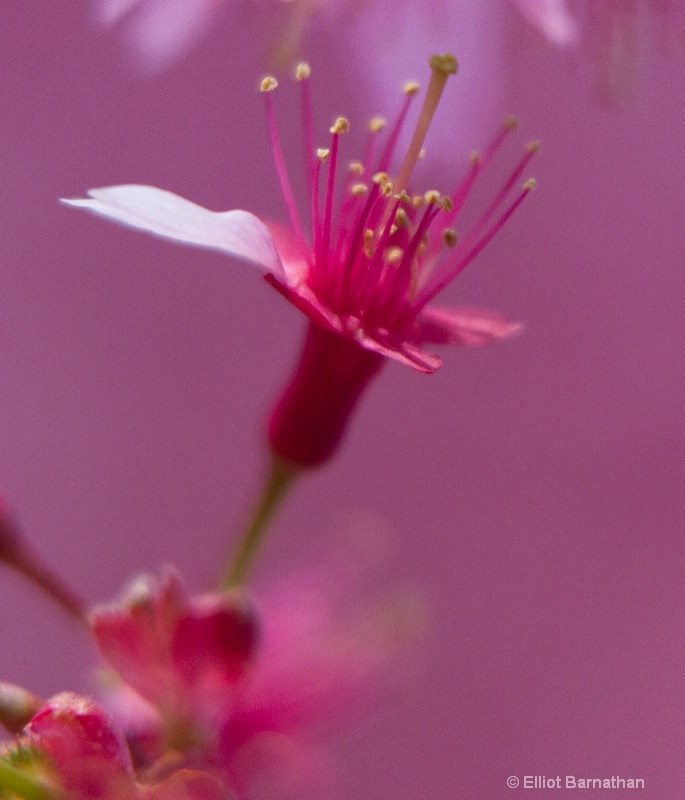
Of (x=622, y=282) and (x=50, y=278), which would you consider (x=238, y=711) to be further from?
(x=622, y=282)

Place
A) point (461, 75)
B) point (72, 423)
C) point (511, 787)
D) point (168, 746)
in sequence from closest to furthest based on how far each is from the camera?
point (168, 746), point (461, 75), point (511, 787), point (72, 423)

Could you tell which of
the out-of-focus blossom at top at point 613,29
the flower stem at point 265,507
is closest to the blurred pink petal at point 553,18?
the out-of-focus blossom at top at point 613,29

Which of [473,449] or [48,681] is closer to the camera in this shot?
[48,681]

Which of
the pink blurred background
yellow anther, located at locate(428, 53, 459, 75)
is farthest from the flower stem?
the pink blurred background

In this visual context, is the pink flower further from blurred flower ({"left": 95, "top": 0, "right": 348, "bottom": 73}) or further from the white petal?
blurred flower ({"left": 95, "top": 0, "right": 348, "bottom": 73})

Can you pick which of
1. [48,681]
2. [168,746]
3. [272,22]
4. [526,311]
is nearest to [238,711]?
[168,746]

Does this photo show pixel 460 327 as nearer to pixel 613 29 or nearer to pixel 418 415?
pixel 613 29

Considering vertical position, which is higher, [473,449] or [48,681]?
[473,449]
